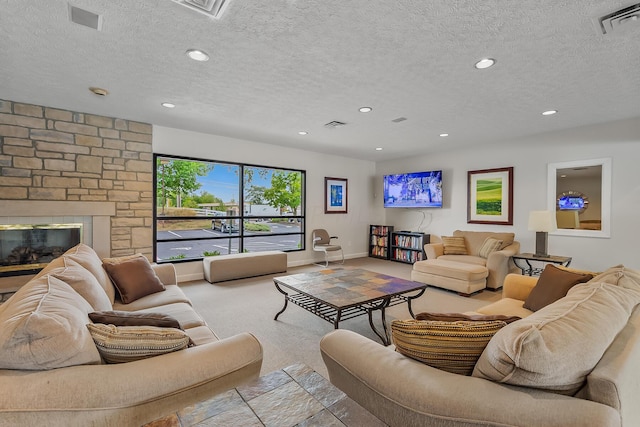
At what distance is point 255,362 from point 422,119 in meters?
3.66

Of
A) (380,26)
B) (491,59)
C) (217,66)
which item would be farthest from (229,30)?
(491,59)

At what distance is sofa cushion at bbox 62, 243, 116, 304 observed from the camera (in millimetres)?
2178

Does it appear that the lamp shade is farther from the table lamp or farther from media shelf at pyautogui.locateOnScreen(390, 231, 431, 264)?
media shelf at pyautogui.locateOnScreen(390, 231, 431, 264)

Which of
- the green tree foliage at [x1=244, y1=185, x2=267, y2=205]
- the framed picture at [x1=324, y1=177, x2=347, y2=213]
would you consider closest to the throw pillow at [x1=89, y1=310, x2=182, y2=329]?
the green tree foliage at [x1=244, y1=185, x2=267, y2=205]

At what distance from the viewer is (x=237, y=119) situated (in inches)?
157

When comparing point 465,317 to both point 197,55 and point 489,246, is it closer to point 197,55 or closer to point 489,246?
point 197,55

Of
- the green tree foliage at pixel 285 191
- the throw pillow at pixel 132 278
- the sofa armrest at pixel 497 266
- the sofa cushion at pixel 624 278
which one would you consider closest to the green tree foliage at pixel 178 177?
the green tree foliage at pixel 285 191

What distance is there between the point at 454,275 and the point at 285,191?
345 cm

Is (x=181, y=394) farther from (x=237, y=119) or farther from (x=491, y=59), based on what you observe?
(x=237, y=119)

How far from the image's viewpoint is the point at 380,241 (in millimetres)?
6918

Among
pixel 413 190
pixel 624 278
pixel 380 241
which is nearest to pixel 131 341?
pixel 624 278

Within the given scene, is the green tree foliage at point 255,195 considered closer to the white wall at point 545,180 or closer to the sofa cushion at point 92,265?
the sofa cushion at point 92,265

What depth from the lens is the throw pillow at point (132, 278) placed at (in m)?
2.47

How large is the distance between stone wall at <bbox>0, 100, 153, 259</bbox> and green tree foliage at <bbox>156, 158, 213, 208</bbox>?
255 mm
